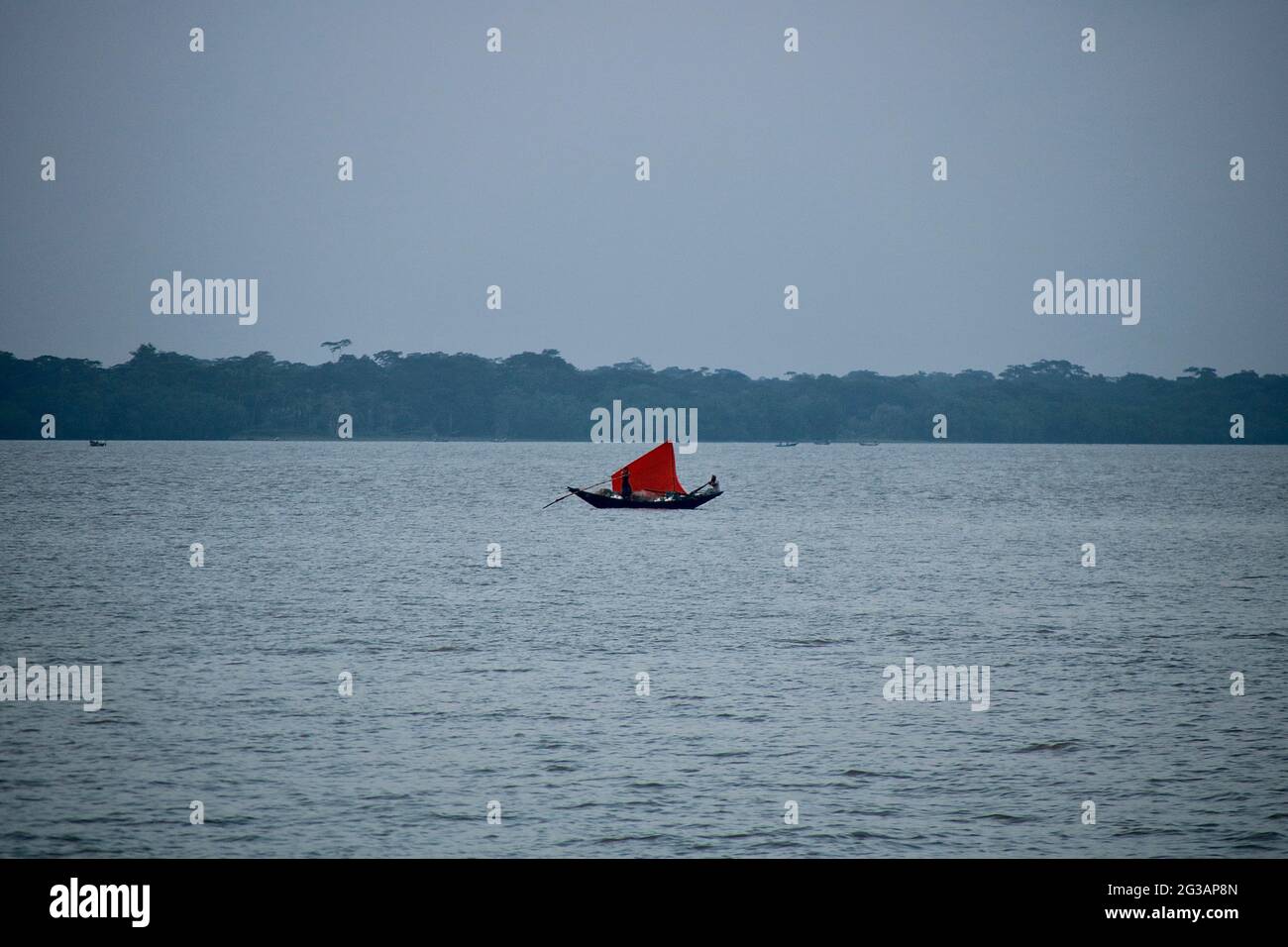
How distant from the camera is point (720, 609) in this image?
47156 mm

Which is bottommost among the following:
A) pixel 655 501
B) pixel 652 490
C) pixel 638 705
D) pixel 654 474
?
pixel 638 705

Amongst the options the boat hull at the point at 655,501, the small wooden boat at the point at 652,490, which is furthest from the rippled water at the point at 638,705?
the small wooden boat at the point at 652,490

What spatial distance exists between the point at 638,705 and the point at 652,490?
70294 millimetres

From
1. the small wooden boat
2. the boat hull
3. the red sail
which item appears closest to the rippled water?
the boat hull

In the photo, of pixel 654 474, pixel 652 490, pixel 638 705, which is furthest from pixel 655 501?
pixel 638 705

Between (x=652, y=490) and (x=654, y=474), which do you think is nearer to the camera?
(x=654, y=474)

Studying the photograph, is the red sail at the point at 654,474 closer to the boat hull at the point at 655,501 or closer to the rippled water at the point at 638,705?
the boat hull at the point at 655,501

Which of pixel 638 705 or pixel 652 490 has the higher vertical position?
pixel 652 490

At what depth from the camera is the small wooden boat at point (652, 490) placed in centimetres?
9469

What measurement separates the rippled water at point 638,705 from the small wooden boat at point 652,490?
70.2ft

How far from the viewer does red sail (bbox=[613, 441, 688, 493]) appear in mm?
96750

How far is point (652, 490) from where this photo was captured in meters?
99.4

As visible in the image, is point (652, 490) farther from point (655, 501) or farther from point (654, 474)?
point (655, 501)
